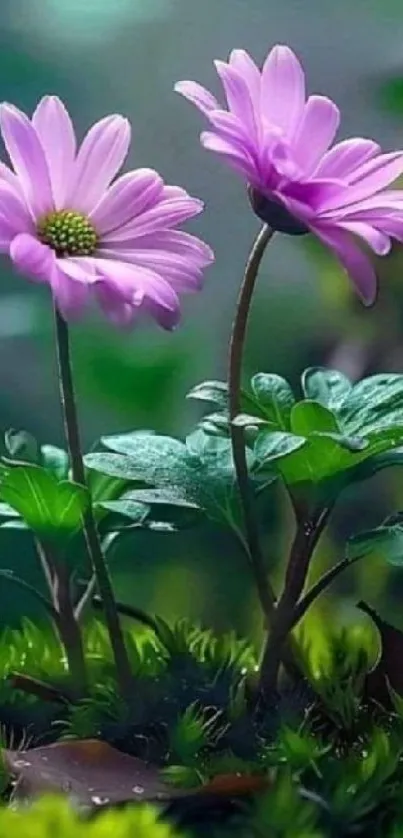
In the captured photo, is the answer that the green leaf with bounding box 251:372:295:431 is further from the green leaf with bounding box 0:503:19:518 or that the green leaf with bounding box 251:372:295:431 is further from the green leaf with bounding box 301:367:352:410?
the green leaf with bounding box 0:503:19:518

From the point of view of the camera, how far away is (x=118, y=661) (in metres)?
0.69

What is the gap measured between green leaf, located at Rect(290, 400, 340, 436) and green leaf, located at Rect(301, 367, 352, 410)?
0.13ft

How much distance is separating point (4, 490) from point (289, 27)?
34 centimetres

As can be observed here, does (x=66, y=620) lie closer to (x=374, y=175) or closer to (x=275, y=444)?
(x=275, y=444)

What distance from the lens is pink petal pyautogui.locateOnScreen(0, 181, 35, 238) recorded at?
61 centimetres

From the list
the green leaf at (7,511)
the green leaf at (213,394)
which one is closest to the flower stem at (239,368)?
the green leaf at (213,394)

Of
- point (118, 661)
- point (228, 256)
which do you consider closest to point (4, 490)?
point (118, 661)

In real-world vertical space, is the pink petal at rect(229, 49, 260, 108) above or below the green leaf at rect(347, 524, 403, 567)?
above

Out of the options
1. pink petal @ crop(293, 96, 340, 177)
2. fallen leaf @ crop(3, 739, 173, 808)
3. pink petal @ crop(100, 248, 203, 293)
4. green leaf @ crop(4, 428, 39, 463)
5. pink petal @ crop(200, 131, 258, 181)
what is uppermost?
pink petal @ crop(293, 96, 340, 177)

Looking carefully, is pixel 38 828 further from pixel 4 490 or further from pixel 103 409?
pixel 103 409

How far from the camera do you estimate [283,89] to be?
0.65 meters

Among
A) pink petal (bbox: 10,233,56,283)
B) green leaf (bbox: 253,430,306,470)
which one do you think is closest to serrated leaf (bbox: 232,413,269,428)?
green leaf (bbox: 253,430,306,470)

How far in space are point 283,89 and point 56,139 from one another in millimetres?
117

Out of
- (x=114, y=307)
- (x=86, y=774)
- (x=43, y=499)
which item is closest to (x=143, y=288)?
(x=114, y=307)
